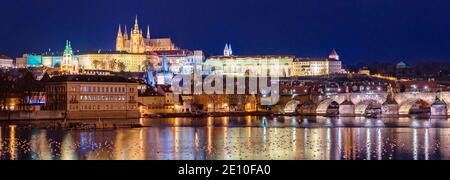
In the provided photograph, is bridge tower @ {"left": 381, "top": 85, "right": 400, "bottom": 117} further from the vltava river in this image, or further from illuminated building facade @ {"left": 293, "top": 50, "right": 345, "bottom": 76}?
illuminated building facade @ {"left": 293, "top": 50, "right": 345, "bottom": 76}

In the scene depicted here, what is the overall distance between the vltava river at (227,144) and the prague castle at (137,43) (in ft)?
369

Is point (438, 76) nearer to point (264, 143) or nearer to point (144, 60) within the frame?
point (144, 60)

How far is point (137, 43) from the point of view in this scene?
153500 mm

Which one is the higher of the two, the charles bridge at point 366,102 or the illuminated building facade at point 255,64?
the illuminated building facade at point 255,64

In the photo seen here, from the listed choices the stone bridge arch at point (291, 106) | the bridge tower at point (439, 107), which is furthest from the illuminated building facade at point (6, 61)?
the bridge tower at point (439, 107)

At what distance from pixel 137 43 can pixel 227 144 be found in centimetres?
12430

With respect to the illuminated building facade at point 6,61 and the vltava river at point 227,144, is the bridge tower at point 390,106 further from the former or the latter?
the illuminated building facade at point 6,61

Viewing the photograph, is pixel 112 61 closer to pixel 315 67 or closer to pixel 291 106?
pixel 315 67

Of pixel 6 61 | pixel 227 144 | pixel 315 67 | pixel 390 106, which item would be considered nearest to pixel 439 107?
pixel 390 106

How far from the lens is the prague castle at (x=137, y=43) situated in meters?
153

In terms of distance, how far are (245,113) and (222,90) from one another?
11.0 meters

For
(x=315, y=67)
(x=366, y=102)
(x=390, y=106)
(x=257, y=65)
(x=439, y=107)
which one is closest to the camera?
(x=439, y=107)

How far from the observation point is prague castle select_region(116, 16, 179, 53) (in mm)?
152613

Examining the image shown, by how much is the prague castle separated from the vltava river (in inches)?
4428
